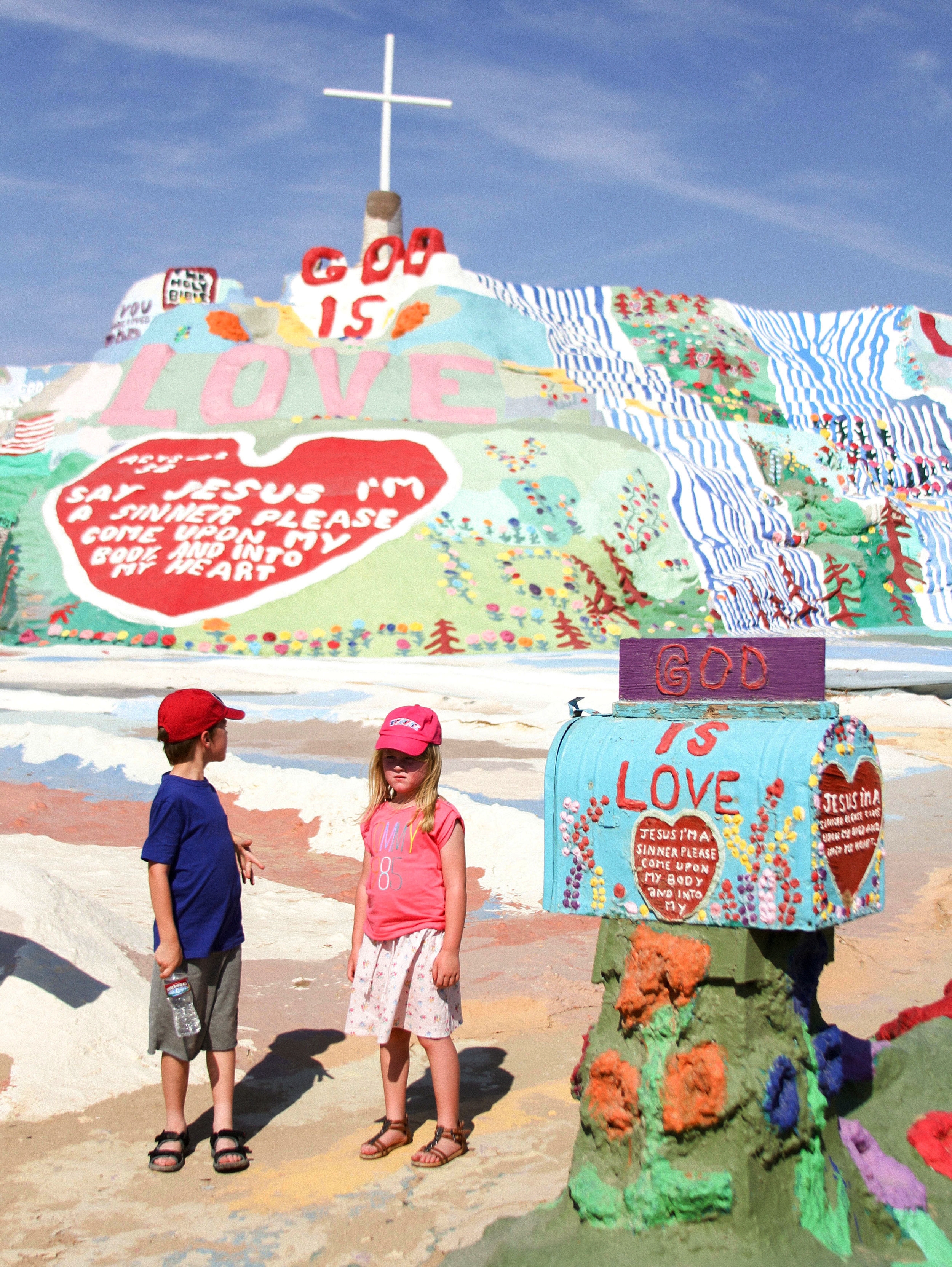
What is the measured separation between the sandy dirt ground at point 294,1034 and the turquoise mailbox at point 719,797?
37.3 inches

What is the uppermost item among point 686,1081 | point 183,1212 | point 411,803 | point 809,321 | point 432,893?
point 809,321

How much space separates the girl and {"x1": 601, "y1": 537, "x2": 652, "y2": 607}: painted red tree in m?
17.6

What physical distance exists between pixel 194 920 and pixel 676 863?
1.52 m

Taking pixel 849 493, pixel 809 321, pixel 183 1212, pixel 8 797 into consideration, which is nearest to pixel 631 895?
pixel 183 1212

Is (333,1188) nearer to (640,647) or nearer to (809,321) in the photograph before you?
(640,647)

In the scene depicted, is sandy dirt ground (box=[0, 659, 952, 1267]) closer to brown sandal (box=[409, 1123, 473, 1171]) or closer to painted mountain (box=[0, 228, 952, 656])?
brown sandal (box=[409, 1123, 473, 1171])

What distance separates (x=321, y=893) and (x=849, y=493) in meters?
22.8

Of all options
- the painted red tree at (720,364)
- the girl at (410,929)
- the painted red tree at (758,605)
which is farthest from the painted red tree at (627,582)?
the girl at (410,929)

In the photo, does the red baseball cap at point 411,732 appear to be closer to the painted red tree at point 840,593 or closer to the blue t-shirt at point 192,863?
the blue t-shirt at point 192,863

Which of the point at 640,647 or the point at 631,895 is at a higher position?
the point at 640,647

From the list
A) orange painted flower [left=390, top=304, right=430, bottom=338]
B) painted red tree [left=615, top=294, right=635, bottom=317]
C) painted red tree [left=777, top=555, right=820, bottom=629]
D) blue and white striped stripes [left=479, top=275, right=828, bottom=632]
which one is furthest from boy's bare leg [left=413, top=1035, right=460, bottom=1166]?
painted red tree [left=615, top=294, right=635, bottom=317]

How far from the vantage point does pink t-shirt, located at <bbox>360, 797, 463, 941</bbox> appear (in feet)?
11.8

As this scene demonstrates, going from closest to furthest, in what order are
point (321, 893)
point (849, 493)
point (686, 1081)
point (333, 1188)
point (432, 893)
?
point (686, 1081) → point (333, 1188) → point (432, 893) → point (321, 893) → point (849, 493)

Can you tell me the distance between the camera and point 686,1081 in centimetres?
279
